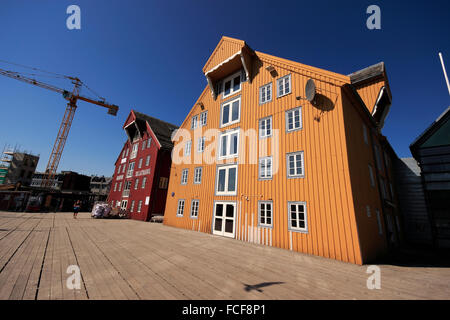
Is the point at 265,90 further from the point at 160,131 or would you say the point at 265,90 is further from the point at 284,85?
the point at 160,131

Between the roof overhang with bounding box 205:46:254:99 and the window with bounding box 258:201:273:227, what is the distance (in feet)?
31.1

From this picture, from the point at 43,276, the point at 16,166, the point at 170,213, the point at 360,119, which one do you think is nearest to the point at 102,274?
the point at 43,276

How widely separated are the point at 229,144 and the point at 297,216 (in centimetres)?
699

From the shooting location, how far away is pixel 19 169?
2211 inches

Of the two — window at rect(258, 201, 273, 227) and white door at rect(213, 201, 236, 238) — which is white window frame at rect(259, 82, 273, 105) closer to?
window at rect(258, 201, 273, 227)

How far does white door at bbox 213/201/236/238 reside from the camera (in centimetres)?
1163

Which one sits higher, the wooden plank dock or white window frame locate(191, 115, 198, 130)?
white window frame locate(191, 115, 198, 130)

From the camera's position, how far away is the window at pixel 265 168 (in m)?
10.5

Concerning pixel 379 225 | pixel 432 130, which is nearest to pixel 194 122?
pixel 379 225

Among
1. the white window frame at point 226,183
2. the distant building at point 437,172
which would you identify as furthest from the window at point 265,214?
the distant building at point 437,172

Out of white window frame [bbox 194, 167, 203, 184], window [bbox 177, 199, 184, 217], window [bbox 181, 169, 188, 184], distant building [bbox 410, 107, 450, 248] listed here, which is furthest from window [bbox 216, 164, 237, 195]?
distant building [bbox 410, 107, 450, 248]

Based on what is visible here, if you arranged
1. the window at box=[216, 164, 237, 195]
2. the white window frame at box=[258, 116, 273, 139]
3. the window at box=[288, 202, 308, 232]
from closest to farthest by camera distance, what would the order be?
the window at box=[288, 202, 308, 232] → the white window frame at box=[258, 116, 273, 139] → the window at box=[216, 164, 237, 195]

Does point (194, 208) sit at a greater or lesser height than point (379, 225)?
greater
